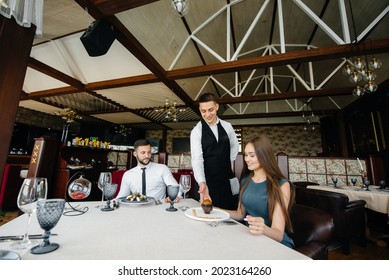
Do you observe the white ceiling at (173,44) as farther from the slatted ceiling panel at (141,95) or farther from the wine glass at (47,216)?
the wine glass at (47,216)

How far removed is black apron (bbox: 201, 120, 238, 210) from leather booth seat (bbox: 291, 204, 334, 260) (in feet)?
2.21

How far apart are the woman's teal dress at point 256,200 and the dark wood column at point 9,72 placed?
191 cm

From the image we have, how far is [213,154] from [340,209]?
1.84m

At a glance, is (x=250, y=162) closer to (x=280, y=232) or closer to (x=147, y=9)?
(x=280, y=232)

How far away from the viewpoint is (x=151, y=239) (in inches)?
27.1

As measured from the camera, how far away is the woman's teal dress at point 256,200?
1116mm

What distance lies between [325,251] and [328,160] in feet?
14.3

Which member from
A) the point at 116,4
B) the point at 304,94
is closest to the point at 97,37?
the point at 116,4

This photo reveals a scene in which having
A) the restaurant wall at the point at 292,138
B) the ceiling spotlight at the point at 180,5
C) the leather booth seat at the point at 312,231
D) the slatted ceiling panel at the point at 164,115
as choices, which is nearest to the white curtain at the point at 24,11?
the ceiling spotlight at the point at 180,5

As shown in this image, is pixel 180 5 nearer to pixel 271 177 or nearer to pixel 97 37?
pixel 97 37

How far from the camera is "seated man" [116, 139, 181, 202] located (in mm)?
1859

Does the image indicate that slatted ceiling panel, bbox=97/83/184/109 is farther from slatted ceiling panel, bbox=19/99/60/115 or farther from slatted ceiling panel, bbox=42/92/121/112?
slatted ceiling panel, bbox=19/99/60/115

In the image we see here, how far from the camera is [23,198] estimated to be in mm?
703
